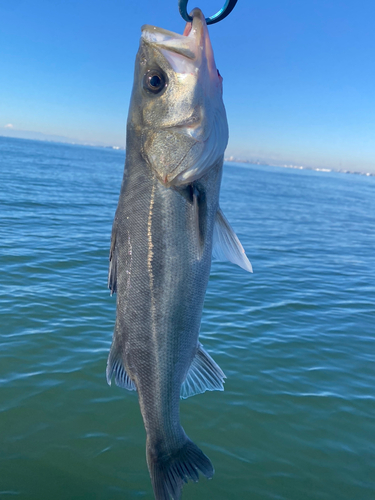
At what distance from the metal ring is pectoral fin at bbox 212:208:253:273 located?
1416mm

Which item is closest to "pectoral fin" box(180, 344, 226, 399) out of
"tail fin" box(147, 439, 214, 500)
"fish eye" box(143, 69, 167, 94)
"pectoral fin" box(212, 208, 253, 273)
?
"tail fin" box(147, 439, 214, 500)

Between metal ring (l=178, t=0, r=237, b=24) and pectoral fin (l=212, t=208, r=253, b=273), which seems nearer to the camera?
metal ring (l=178, t=0, r=237, b=24)

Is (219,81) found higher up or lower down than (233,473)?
higher up

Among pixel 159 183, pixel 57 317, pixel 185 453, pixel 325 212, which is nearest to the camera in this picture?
pixel 159 183

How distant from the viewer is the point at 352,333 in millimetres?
11141

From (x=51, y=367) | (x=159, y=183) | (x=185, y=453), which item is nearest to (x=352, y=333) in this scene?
(x=51, y=367)

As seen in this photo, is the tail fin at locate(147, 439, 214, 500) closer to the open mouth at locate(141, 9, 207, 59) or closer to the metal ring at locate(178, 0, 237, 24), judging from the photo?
the open mouth at locate(141, 9, 207, 59)

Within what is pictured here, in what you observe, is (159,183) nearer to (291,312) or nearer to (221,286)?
(291,312)

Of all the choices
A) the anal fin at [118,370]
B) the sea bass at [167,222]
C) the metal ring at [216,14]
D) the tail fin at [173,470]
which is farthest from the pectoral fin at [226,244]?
the tail fin at [173,470]

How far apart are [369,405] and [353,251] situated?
52.2 feet

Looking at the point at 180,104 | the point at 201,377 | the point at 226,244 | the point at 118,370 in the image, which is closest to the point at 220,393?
the point at 201,377

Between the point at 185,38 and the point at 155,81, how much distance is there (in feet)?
1.21

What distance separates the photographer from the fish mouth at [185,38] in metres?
2.90

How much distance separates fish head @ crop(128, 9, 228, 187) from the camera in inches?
118
